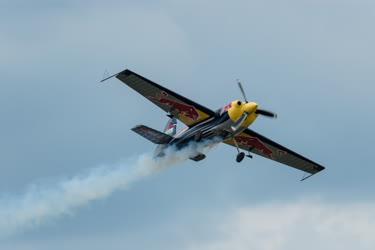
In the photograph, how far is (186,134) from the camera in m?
79.6

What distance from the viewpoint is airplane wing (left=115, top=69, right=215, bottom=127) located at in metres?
77.2

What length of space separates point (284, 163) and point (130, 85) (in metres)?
16.4

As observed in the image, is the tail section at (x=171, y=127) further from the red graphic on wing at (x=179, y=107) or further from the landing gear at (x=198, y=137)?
the landing gear at (x=198, y=137)

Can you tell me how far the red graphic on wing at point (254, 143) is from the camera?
8562 cm

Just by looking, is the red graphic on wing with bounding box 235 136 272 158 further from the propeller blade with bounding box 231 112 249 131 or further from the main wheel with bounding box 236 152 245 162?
the propeller blade with bounding box 231 112 249 131

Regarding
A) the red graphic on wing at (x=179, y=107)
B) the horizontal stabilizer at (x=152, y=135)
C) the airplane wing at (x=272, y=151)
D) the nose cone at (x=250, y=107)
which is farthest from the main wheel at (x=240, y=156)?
the airplane wing at (x=272, y=151)

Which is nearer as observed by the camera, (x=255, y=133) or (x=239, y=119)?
(x=239, y=119)

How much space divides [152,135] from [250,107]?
22.9 feet

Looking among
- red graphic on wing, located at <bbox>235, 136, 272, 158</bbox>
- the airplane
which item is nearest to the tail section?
the airplane

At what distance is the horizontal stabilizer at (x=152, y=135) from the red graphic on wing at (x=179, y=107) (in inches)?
72.3

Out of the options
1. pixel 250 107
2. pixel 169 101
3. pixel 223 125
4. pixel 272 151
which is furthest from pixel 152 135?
pixel 272 151

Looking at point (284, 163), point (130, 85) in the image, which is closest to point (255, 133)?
point (284, 163)

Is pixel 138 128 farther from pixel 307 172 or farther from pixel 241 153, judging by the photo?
pixel 307 172

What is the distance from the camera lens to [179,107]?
7944 centimetres
